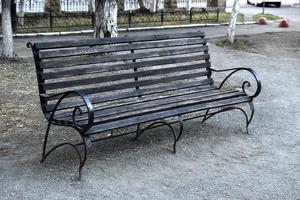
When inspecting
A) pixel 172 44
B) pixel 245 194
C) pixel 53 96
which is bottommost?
pixel 245 194

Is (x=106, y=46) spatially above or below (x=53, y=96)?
above

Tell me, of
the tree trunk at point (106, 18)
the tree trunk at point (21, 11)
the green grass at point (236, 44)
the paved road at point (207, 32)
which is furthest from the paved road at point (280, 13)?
the tree trunk at point (106, 18)

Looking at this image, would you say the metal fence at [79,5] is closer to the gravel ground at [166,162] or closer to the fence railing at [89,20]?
the fence railing at [89,20]

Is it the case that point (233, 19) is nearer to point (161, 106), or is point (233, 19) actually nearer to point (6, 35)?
point (6, 35)

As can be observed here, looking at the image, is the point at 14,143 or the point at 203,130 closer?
the point at 14,143

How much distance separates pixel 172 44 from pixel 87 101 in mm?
2158

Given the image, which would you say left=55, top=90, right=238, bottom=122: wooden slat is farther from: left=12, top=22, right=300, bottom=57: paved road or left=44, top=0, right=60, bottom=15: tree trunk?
left=44, top=0, right=60, bottom=15: tree trunk

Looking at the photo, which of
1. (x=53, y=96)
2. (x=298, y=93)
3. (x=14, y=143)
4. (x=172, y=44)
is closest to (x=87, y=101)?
(x=53, y=96)

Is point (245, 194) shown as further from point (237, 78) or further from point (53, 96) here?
point (237, 78)

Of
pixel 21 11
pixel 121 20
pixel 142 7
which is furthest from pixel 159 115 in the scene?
pixel 142 7

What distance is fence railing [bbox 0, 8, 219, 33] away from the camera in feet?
56.2

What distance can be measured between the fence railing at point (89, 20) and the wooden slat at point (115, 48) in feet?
32.8

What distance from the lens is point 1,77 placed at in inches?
355

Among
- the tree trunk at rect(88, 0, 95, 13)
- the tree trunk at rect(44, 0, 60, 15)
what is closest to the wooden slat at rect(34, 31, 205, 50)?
the tree trunk at rect(88, 0, 95, 13)
